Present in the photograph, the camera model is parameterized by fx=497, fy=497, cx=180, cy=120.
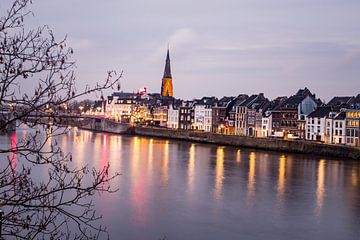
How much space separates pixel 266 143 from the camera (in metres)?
45.8

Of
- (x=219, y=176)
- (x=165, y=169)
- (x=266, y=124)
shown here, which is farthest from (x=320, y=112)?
(x=219, y=176)

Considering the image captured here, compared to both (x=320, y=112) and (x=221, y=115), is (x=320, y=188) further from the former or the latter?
(x=221, y=115)

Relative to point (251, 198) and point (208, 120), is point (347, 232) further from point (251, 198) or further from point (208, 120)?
point (208, 120)

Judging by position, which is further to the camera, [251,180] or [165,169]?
[165,169]

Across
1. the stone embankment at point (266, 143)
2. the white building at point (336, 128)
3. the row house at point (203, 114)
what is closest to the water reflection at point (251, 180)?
the stone embankment at point (266, 143)

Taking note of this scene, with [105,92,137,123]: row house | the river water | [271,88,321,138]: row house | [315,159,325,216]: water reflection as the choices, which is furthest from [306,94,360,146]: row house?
[105,92,137,123]: row house

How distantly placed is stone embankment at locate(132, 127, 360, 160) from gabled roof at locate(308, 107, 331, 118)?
4315 mm

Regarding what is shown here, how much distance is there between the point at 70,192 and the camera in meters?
19.5

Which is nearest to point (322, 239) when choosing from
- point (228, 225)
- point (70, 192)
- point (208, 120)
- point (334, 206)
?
point (228, 225)

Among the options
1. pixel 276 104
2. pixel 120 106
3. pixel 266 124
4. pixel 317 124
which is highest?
pixel 276 104

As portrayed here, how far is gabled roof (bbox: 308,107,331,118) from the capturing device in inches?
Result: 1783

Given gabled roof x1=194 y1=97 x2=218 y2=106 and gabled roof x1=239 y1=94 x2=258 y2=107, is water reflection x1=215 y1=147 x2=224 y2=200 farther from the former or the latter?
gabled roof x1=194 y1=97 x2=218 y2=106

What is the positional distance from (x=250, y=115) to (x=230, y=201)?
36438mm

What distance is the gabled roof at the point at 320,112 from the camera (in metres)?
45.3
